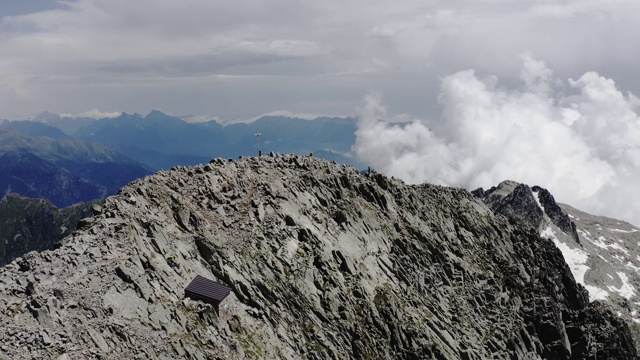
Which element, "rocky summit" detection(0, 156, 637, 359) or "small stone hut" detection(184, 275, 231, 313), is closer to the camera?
"rocky summit" detection(0, 156, 637, 359)

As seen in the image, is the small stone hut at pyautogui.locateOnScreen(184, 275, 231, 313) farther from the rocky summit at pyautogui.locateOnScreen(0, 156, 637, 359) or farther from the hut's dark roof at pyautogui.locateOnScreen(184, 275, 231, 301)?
the rocky summit at pyautogui.locateOnScreen(0, 156, 637, 359)

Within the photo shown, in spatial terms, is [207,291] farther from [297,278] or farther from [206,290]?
[297,278]

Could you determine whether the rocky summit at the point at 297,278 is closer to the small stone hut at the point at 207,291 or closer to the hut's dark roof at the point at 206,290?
the small stone hut at the point at 207,291

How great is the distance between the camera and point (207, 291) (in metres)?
59.3

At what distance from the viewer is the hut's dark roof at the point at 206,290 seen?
58625 mm

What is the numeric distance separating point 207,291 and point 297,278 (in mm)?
16836

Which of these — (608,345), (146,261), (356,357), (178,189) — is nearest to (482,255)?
→ (608,345)

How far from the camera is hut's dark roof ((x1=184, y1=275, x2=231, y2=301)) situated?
58.6m

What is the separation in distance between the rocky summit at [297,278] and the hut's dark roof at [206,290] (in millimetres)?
1035

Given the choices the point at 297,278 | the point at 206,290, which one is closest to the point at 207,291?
the point at 206,290

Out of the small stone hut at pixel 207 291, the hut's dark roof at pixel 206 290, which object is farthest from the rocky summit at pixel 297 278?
the hut's dark roof at pixel 206 290

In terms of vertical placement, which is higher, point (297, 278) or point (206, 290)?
point (206, 290)

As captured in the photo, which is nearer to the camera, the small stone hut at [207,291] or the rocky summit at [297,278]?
the rocky summit at [297,278]

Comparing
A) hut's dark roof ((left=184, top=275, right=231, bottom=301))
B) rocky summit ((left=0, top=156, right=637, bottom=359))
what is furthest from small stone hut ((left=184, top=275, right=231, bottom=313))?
rocky summit ((left=0, top=156, right=637, bottom=359))
